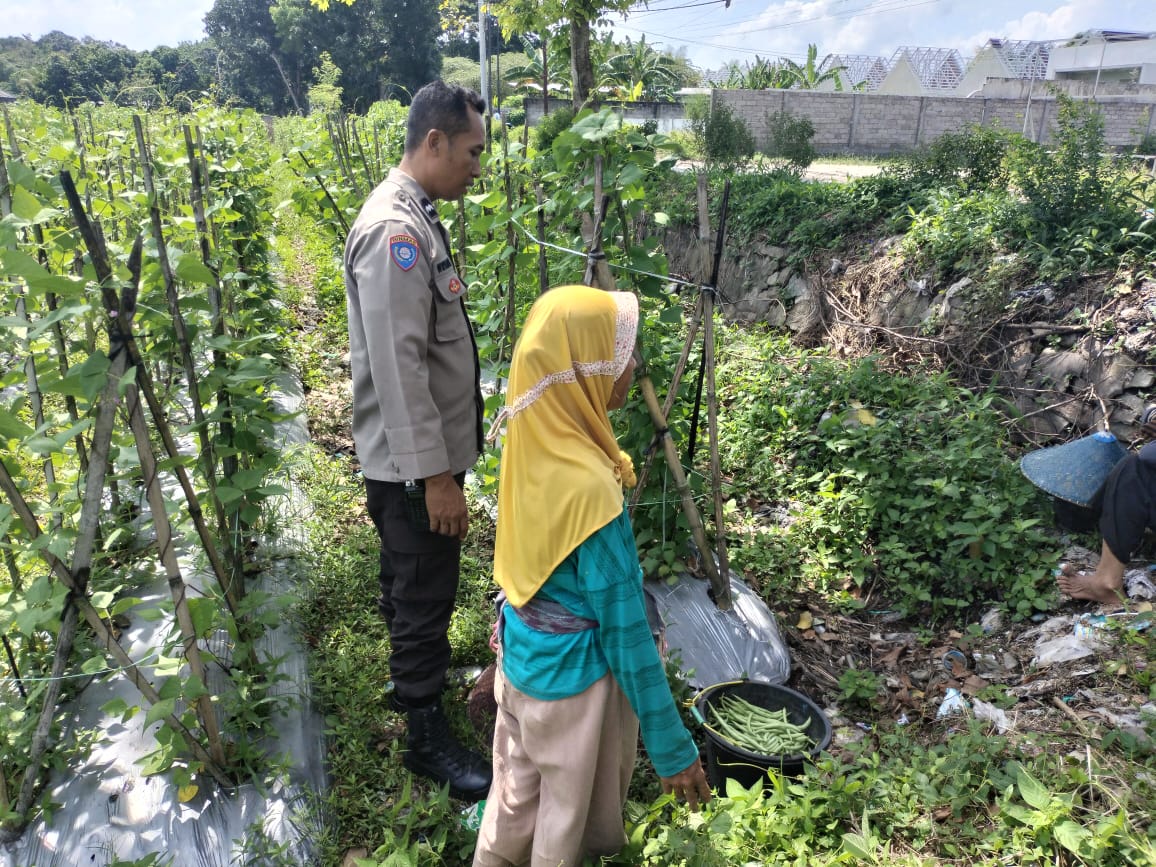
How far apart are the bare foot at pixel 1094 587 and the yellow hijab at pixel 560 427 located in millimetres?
2832

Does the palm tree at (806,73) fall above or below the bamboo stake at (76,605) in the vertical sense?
above

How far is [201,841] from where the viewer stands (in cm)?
205

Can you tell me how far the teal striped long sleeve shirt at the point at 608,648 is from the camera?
154 cm

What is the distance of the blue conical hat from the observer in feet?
11.8

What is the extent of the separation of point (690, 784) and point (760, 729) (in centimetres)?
98

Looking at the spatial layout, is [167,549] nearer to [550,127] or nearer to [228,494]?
[228,494]

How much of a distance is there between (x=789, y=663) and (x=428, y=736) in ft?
5.13

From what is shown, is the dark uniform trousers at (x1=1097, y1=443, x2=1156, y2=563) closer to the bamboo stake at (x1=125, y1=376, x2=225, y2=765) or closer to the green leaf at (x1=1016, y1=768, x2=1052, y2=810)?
the green leaf at (x1=1016, y1=768, x2=1052, y2=810)

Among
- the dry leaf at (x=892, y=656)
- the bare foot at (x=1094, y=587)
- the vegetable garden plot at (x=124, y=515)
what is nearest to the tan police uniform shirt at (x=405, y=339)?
the vegetable garden plot at (x=124, y=515)

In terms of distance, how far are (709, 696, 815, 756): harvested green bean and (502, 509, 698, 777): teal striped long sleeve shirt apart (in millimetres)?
942

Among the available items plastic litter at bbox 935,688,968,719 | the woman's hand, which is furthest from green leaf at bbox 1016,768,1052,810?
the woman's hand

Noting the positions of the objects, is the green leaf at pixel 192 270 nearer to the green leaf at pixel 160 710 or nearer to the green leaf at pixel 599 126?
the green leaf at pixel 160 710

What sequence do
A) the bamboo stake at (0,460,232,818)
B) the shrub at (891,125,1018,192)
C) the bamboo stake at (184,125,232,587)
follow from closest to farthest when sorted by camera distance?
the bamboo stake at (0,460,232,818), the bamboo stake at (184,125,232,587), the shrub at (891,125,1018,192)

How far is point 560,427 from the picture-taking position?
1585mm
